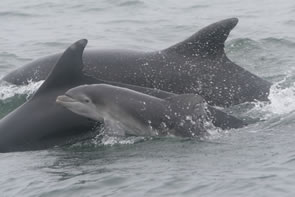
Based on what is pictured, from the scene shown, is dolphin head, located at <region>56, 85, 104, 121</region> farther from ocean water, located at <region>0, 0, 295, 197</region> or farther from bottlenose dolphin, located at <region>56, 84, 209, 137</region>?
ocean water, located at <region>0, 0, 295, 197</region>

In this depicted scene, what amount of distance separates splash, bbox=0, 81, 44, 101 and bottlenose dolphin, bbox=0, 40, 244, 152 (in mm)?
1668

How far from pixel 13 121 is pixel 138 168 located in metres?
2.76

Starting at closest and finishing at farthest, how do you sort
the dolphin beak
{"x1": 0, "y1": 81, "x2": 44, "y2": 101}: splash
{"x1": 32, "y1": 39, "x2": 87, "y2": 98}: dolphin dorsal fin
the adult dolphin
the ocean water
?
the ocean water < the dolphin beak < {"x1": 32, "y1": 39, "x2": 87, "y2": 98}: dolphin dorsal fin < the adult dolphin < {"x1": 0, "y1": 81, "x2": 44, "y2": 101}: splash

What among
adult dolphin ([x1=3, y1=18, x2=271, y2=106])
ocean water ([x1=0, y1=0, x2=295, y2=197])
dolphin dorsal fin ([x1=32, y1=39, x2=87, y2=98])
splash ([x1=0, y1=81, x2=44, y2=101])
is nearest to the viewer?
ocean water ([x1=0, y1=0, x2=295, y2=197])

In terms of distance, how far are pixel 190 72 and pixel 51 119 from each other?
2.69 m

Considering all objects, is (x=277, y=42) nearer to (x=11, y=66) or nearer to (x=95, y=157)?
(x=11, y=66)

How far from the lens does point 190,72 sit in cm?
1374

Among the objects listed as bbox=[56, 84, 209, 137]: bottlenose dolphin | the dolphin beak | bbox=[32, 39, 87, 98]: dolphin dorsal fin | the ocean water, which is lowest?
the ocean water

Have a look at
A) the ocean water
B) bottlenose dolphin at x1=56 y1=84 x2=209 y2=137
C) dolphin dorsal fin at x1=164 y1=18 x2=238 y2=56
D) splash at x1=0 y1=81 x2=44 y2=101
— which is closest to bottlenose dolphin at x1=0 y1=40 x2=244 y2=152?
the ocean water

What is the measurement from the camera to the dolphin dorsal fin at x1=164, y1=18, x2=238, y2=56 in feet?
43.9

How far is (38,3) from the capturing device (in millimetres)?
29609

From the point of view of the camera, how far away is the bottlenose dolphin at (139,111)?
12.1m

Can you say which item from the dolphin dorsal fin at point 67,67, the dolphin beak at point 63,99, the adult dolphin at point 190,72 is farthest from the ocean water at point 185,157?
the dolphin dorsal fin at point 67,67

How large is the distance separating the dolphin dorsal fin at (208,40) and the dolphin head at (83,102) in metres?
2.16
